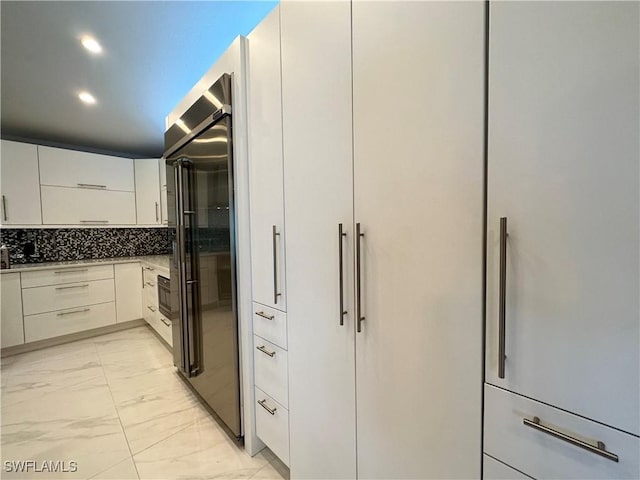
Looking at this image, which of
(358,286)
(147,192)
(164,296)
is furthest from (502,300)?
(147,192)

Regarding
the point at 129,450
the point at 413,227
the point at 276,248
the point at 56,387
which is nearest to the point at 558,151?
the point at 413,227

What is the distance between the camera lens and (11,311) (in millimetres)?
2732

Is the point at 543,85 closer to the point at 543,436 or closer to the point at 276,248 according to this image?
the point at 543,436

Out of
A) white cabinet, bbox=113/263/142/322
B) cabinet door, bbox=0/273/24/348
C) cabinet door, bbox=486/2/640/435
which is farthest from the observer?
white cabinet, bbox=113/263/142/322

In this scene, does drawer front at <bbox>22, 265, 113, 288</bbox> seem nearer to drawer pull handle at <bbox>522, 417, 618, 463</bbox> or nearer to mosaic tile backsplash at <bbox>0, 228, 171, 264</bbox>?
mosaic tile backsplash at <bbox>0, 228, 171, 264</bbox>

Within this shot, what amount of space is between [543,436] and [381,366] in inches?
16.4

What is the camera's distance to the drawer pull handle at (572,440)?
52 centimetres

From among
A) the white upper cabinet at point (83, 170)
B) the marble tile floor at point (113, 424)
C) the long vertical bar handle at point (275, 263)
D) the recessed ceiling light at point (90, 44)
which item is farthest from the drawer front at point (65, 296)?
the long vertical bar handle at point (275, 263)

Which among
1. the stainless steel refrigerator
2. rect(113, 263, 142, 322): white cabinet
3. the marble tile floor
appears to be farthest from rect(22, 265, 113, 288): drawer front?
the stainless steel refrigerator

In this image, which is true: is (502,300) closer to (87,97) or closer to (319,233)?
(319,233)

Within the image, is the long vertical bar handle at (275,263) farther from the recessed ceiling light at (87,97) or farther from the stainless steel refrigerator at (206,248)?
the recessed ceiling light at (87,97)

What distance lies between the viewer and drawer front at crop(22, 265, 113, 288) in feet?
9.32

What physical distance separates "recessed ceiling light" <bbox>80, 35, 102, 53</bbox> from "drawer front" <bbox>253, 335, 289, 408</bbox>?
2.13 metres

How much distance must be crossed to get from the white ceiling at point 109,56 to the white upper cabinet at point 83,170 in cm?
35
